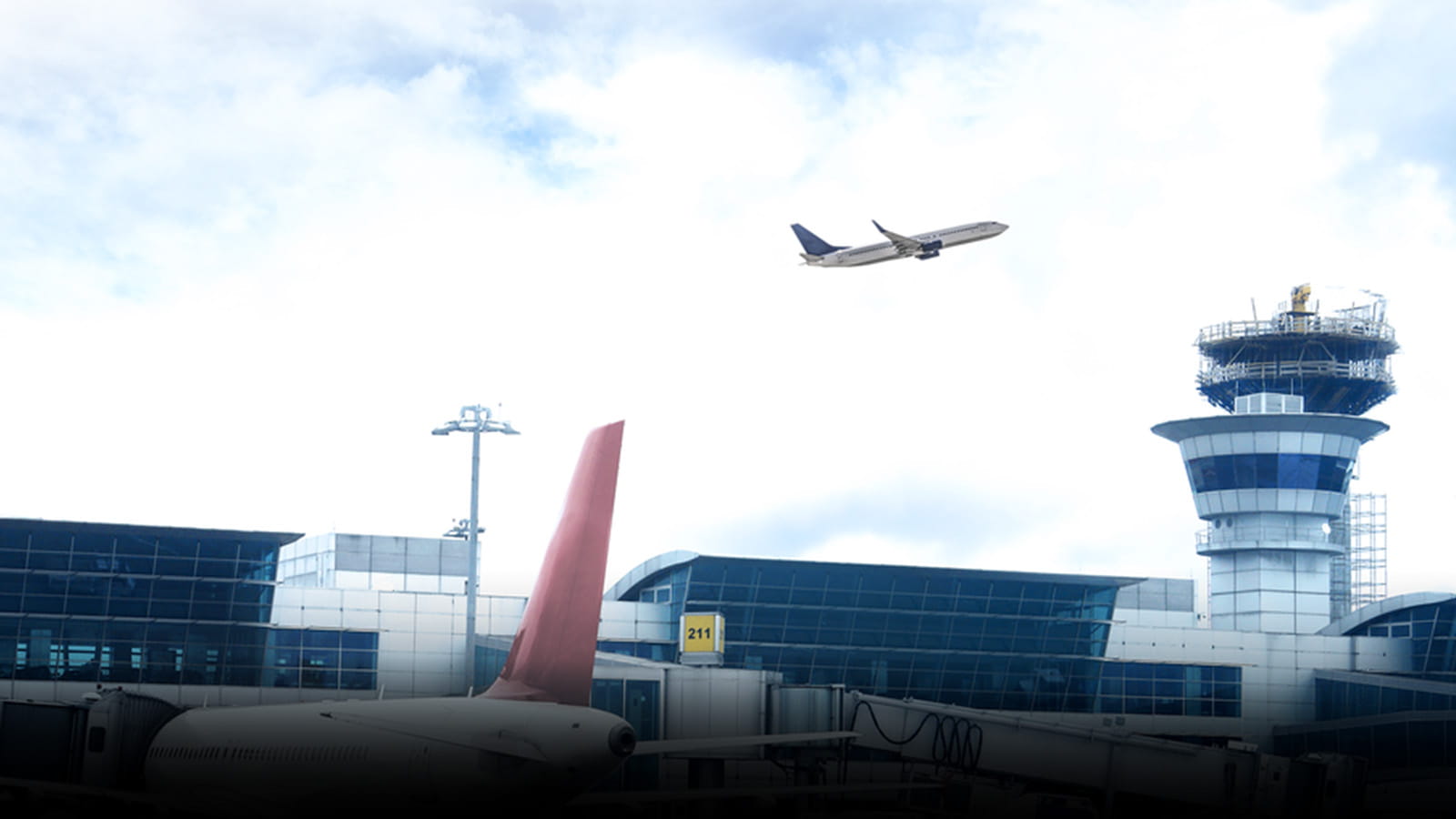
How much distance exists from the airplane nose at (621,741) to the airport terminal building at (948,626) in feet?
79.5

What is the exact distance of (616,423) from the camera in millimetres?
32344

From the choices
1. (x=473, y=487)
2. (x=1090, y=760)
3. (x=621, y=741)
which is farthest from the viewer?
(x=473, y=487)

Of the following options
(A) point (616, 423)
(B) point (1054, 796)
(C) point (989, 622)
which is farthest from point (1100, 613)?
(A) point (616, 423)

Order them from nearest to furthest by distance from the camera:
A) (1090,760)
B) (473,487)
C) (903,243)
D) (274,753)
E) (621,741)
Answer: (621,741) < (274,753) < (1090,760) < (473,487) < (903,243)

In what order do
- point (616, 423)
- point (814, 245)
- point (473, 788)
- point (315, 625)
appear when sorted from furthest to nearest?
point (814, 245), point (315, 625), point (616, 423), point (473, 788)

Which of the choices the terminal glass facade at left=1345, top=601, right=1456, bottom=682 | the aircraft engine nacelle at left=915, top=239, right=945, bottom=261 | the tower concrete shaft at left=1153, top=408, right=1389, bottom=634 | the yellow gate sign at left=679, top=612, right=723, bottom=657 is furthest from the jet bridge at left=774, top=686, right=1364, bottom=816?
the tower concrete shaft at left=1153, top=408, right=1389, bottom=634

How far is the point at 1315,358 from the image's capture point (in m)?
116

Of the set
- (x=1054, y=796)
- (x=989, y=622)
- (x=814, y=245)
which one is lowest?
(x=1054, y=796)

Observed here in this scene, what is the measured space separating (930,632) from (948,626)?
4.07 feet

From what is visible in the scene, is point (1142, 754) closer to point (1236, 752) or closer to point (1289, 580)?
point (1236, 752)

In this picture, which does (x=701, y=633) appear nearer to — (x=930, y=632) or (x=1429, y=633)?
(x=930, y=632)

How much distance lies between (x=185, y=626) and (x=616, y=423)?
54791 millimetres

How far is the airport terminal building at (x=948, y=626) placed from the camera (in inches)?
3024

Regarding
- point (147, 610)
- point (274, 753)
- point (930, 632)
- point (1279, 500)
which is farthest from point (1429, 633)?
point (274, 753)
